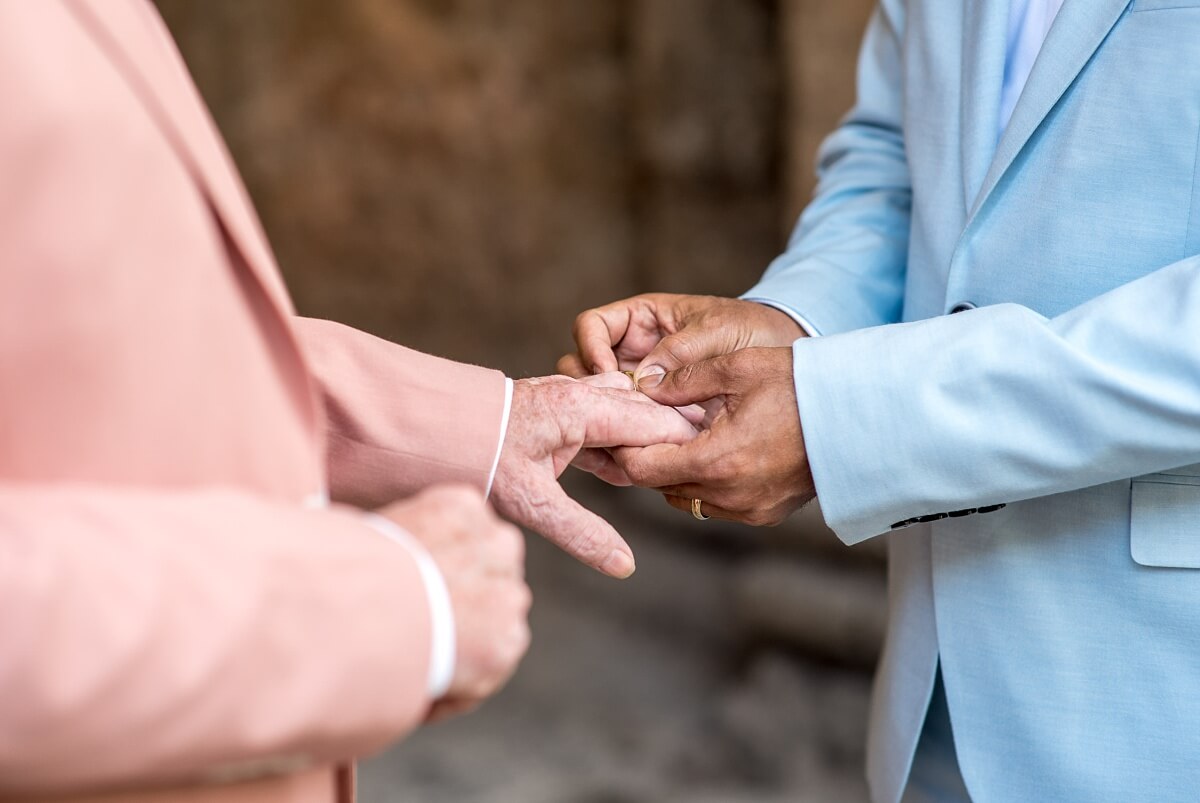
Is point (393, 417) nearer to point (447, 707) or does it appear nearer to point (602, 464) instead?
point (602, 464)

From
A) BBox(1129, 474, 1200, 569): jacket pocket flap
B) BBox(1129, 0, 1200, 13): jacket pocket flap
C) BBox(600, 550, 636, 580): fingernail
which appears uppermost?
BBox(1129, 0, 1200, 13): jacket pocket flap

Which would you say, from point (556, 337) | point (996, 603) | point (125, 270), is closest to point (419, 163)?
point (556, 337)

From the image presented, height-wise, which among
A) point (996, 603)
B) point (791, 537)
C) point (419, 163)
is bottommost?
point (791, 537)

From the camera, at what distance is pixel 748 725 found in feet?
12.3

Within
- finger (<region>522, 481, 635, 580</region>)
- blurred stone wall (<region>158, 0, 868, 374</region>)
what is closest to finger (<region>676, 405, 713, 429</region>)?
finger (<region>522, 481, 635, 580</region>)

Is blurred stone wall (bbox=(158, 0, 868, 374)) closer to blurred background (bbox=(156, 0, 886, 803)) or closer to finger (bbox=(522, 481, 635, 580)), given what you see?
blurred background (bbox=(156, 0, 886, 803))

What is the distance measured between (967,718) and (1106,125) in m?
0.68

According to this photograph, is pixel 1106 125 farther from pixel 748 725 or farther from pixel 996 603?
pixel 748 725

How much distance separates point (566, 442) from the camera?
60.5 inches

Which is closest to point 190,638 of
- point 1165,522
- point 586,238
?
point 1165,522

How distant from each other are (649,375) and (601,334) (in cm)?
13

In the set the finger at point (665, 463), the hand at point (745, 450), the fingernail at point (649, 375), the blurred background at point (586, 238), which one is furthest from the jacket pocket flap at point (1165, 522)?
the blurred background at point (586, 238)

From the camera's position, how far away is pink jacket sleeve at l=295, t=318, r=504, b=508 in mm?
1325

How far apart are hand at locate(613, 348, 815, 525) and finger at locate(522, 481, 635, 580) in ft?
0.41
